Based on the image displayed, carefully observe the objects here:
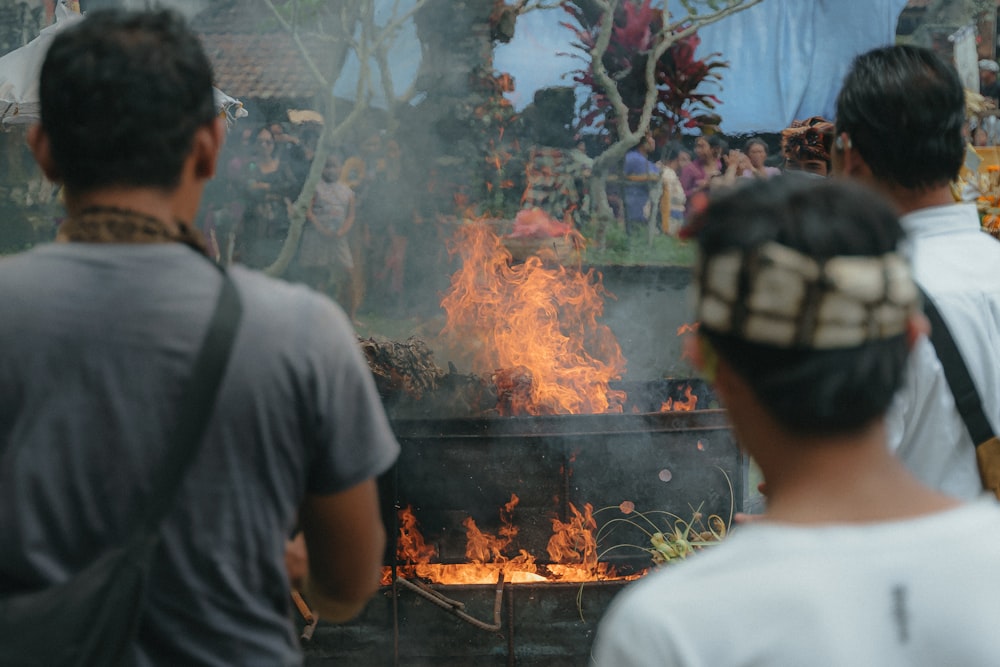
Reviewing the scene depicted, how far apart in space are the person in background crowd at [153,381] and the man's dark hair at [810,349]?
669 millimetres

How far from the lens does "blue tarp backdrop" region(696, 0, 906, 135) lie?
408 inches

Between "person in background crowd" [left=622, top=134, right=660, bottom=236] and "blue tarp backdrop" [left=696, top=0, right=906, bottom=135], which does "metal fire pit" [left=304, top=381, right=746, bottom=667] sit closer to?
"person in background crowd" [left=622, top=134, right=660, bottom=236]

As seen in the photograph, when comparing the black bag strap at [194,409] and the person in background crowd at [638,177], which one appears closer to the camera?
the black bag strap at [194,409]

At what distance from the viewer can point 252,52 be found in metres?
9.83

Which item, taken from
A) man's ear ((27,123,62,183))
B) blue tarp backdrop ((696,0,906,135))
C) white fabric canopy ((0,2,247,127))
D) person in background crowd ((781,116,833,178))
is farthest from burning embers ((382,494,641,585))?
blue tarp backdrop ((696,0,906,135))

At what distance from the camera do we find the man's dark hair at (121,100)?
1504mm

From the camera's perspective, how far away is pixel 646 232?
33.7 feet

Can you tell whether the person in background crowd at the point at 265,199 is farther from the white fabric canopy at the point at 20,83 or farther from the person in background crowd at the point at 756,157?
the person in background crowd at the point at 756,157

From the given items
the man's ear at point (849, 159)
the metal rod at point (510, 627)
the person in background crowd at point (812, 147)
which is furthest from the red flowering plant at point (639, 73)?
the man's ear at point (849, 159)

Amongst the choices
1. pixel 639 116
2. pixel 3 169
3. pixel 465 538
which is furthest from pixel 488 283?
pixel 3 169

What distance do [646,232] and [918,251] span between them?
8.14 m

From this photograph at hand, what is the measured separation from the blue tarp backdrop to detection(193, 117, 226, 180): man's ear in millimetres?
9329

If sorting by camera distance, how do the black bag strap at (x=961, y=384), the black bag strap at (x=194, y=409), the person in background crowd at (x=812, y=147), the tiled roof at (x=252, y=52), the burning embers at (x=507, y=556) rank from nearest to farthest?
the black bag strap at (x=194, y=409) < the black bag strap at (x=961, y=384) < the person in background crowd at (x=812, y=147) < the burning embers at (x=507, y=556) < the tiled roof at (x=252, y=52)

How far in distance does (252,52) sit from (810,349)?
958 cm
